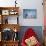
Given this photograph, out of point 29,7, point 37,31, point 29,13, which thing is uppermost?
point 29,7

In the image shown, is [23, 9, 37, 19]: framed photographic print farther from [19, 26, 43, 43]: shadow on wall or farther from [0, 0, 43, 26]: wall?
[19, 26, 43, 43]: shadow on wall

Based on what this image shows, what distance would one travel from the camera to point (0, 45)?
16.9 feet

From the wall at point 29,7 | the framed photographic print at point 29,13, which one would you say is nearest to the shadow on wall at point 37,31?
the wall at point 29,7

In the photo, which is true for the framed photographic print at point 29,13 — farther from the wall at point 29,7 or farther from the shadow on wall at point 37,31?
the shadow on wall at point 37,31

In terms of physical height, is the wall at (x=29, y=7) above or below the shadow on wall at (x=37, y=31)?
above

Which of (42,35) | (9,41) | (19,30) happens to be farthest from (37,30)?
(9,41)

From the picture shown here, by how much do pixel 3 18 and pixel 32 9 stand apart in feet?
3.33

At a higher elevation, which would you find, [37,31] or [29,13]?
[29,13]

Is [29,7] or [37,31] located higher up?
[29,7]

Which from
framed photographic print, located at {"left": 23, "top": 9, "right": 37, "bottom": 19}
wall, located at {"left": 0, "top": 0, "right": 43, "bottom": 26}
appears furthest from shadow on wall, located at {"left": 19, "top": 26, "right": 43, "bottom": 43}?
framed photographic print, located at {"left": 23, "top": 9, "right": 37, "bottom": 19}

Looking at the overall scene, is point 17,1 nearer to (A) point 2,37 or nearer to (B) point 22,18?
(B) point 22,18

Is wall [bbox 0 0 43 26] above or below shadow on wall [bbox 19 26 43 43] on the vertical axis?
above

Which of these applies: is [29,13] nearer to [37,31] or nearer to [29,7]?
[29,7]

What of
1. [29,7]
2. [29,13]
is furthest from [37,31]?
[29,7]
